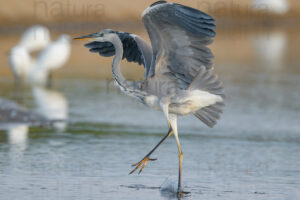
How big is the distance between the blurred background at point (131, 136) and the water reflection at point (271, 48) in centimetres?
9

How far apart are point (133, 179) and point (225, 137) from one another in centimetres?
235

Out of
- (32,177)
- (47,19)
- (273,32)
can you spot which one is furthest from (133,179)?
(273,32)

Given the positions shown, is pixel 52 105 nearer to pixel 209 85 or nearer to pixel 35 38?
pixel 209 85

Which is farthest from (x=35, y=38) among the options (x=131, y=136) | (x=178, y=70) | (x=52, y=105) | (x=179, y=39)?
(x=179, y=39)

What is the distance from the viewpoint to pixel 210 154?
8.25 meters

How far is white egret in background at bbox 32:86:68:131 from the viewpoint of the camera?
10344 millimetres

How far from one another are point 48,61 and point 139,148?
6.27 m

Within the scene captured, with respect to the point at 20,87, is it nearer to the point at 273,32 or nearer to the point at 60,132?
the point at 60,132

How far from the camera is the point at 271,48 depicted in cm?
2008

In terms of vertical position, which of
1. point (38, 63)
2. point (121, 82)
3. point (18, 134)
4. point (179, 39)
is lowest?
point (38, 63)

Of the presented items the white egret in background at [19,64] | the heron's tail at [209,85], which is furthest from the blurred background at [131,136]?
the heron's tail at [209,85]

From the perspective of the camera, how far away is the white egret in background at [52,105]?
10.3 m

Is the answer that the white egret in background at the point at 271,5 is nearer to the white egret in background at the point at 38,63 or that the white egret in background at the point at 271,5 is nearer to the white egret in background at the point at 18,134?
the white egret in background at the point at 38,63

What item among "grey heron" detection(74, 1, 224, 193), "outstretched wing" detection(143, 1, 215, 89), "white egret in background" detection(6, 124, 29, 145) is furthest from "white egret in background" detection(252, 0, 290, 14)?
"outstretched wing" detection(143, 1, 215, 89)
